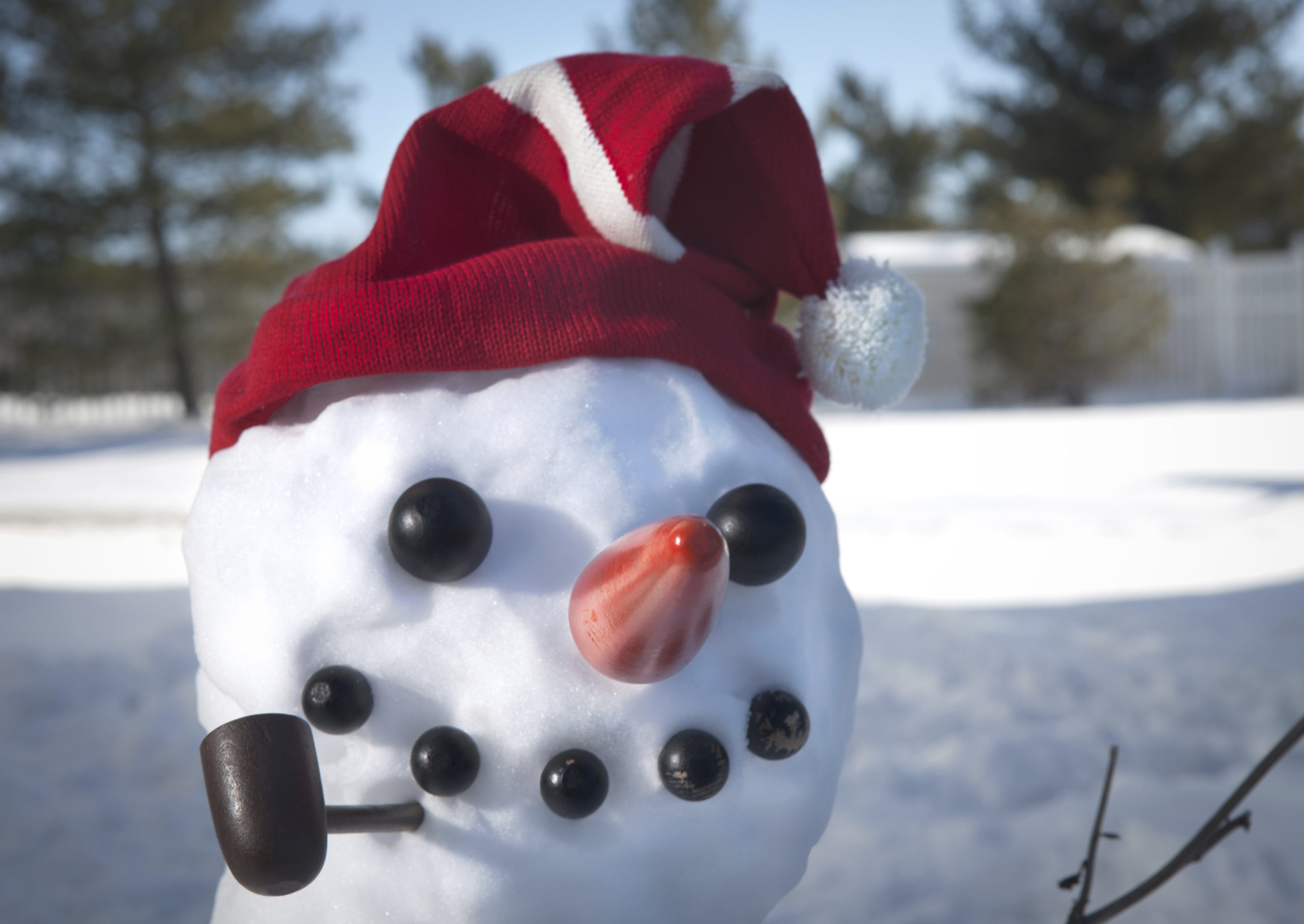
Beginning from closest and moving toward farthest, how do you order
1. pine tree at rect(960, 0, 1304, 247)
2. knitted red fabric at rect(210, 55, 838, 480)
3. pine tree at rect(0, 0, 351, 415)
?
knitted red fabric at rect(210, 55, 838, 480) → pine tree at rect(0, 0, 351, 415) → pine tree at rect(960, 0, 1304, 247)

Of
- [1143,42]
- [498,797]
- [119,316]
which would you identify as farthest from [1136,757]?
Answer: [1143,42]

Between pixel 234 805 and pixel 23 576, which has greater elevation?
pixel 234 805

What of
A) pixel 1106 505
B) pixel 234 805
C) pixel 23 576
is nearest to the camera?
pixel 234 805

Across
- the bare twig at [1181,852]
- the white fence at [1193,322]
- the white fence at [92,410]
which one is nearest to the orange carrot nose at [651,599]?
the bare twig at [1181,852]

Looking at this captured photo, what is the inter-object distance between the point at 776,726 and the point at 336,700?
0.37 m

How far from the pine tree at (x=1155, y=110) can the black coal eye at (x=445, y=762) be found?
49.1 ft

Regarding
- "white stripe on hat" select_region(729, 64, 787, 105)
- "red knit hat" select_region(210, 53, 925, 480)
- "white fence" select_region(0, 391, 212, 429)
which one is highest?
"white stripe on hat" select_region(729, 64, 787, 105)

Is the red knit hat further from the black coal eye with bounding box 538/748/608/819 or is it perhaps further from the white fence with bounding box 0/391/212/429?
the white fence with bounding box 0/391/212/429

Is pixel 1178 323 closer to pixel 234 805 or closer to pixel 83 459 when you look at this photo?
pixel 83 459

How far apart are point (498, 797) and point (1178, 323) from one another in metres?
11.8

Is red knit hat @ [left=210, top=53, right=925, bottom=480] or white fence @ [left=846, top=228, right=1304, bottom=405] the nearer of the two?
red knit hat @ [left=210, top=53, right=925, bottom=480]

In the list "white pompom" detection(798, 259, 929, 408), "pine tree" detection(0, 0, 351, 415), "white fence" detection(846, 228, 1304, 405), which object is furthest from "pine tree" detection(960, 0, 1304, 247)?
"white pompom" detection(798, 259, 929, 408)

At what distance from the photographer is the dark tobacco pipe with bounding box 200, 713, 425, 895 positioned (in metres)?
0.70

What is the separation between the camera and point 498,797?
0.84m
